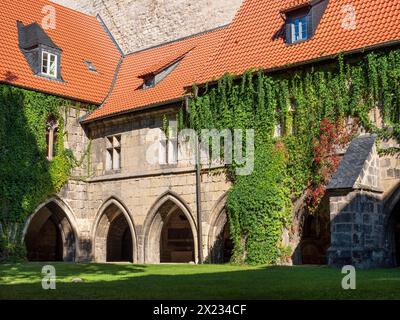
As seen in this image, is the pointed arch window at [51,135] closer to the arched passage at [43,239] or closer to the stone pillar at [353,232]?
the arched passage at [43,239]

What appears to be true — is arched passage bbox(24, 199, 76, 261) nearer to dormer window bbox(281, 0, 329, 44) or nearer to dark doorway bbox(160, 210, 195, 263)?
dark doorway bbox(160, 210, 195, 263)

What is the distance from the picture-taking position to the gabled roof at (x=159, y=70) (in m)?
20.5

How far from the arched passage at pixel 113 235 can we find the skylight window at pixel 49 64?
5012mm

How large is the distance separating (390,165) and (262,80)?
433cm

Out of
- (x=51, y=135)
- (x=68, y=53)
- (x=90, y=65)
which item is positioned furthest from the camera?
(x=90, y=65)

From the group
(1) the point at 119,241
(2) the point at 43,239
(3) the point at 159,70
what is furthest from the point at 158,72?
(2) the point at 43,239

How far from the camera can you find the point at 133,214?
20.6 m

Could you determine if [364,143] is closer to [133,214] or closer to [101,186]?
[133,214]

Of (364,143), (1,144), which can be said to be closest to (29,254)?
(1,144)

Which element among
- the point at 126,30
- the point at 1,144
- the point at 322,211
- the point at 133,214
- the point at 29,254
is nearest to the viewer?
the point at 322,211

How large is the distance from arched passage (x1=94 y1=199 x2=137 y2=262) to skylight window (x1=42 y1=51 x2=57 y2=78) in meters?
5.01

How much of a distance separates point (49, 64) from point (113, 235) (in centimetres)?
688

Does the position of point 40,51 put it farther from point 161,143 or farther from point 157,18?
point 157,18

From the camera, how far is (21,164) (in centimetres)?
1973
